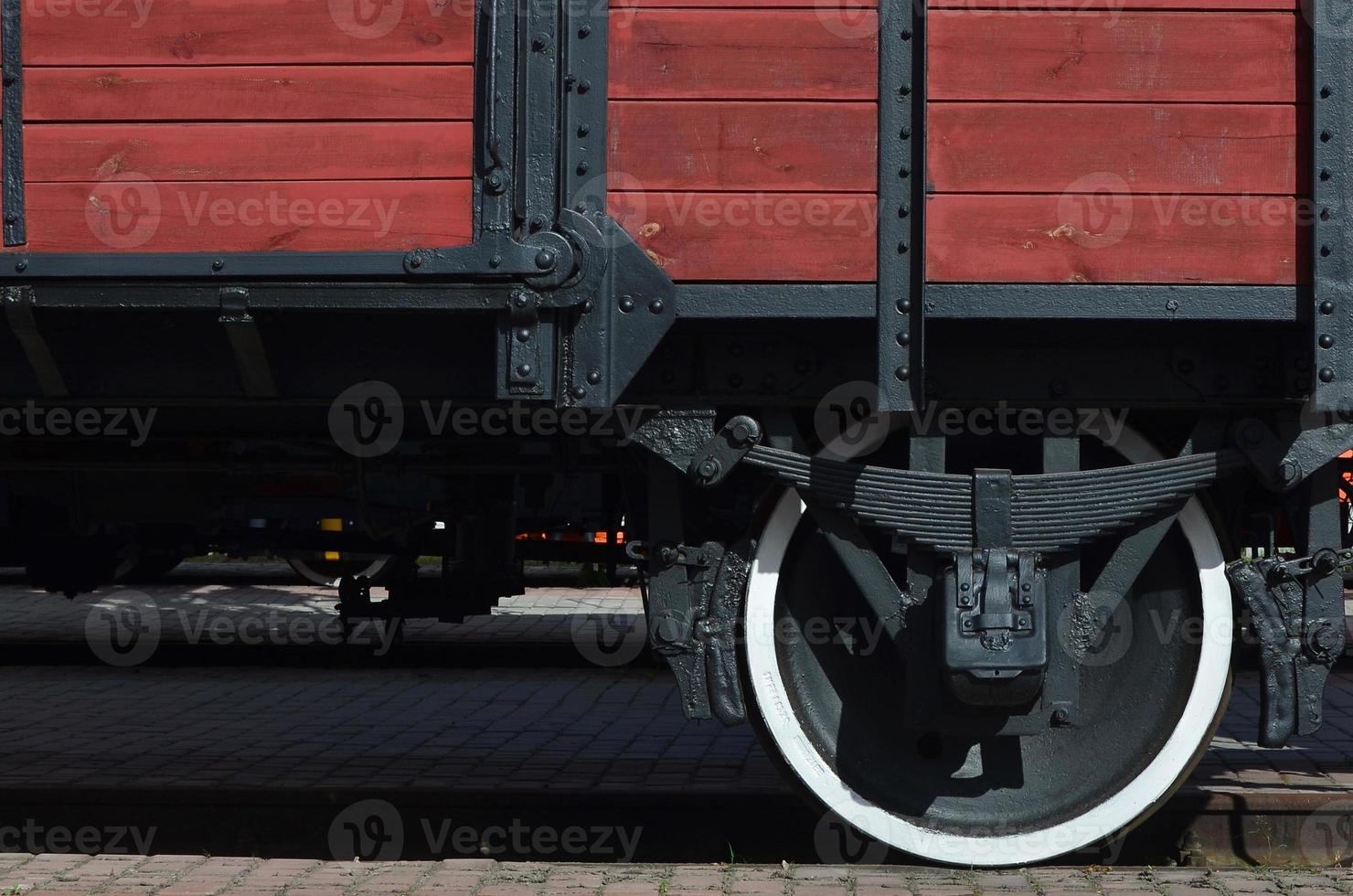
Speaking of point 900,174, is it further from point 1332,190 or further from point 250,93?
point 250,93

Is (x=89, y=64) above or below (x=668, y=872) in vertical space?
above

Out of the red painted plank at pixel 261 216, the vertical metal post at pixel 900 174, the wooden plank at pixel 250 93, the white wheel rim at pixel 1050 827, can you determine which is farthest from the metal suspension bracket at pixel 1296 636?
the wooden plank at pixel 250 93

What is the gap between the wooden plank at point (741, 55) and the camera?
384cm

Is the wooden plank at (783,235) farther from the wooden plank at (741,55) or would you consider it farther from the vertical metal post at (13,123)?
the vertical metal post at (13,123)

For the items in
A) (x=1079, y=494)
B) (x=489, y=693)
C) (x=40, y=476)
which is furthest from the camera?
(x=489, y=693)

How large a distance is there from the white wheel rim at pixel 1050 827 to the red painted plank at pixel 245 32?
1705 millimetres

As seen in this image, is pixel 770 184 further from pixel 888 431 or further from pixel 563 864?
pixel 563 864

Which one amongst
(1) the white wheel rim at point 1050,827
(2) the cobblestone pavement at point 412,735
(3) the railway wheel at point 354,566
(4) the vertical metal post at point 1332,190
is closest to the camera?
(4) the vertical metal post at point 1332,190

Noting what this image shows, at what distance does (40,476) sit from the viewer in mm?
4918

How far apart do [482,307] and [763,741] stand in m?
1.58

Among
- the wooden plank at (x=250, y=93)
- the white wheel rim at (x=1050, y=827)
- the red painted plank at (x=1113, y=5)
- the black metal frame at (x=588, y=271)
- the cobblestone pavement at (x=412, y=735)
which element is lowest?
the cobblestone pavement at (x=412, y=735)

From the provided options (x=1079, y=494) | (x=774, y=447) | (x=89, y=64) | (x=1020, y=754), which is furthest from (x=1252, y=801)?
(x=89, y=64)

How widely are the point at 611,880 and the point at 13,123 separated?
109 inches

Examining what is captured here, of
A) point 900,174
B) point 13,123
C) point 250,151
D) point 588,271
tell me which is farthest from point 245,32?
point 900,174
